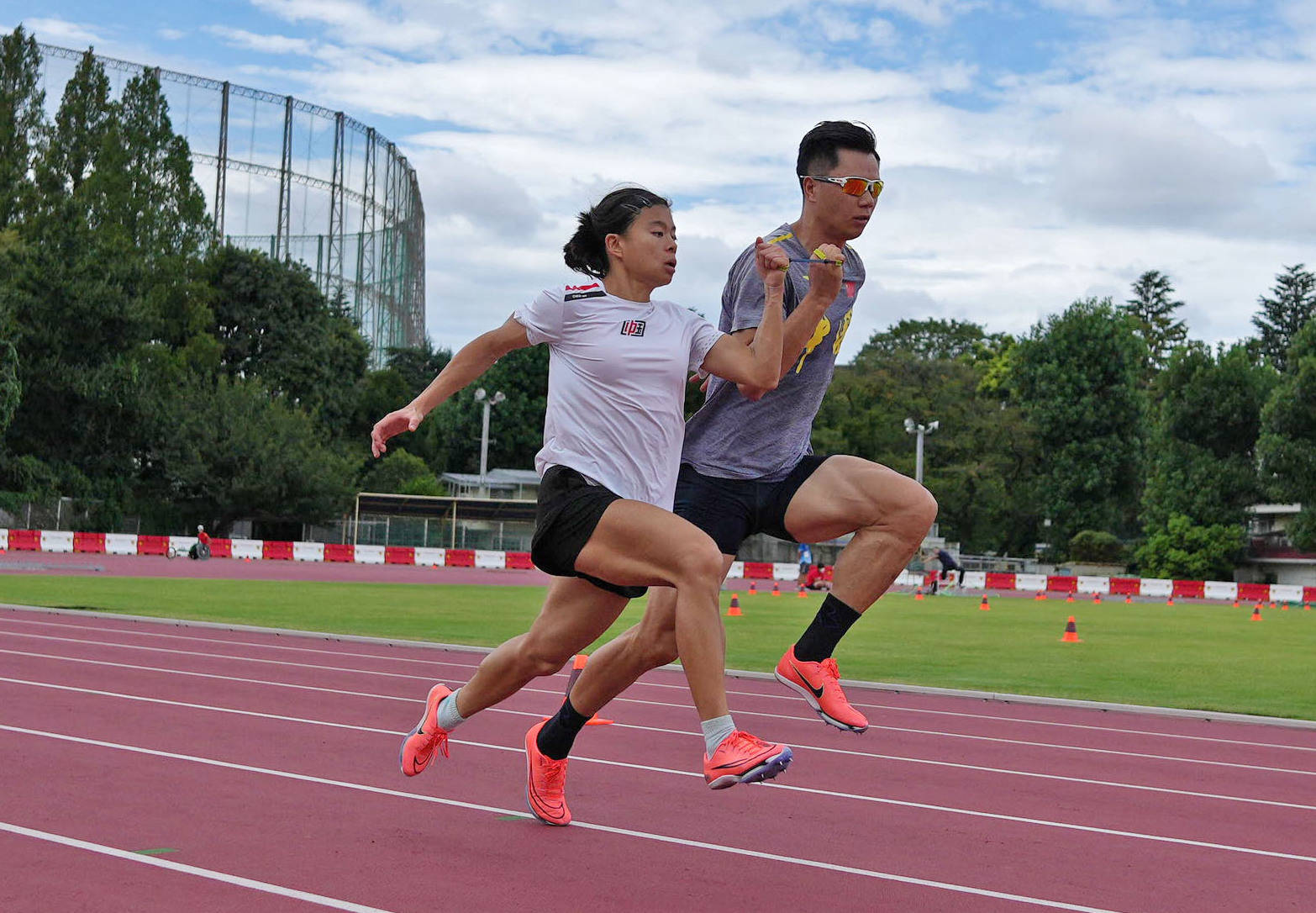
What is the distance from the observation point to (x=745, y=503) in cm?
542

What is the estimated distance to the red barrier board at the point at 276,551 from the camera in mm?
48656

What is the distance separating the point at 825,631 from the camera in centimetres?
542

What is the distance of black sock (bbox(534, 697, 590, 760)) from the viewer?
573 centimetres

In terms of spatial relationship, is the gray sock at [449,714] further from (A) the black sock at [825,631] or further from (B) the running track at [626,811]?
(A) the black sock at [825,631]

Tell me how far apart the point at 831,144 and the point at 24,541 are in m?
44.8

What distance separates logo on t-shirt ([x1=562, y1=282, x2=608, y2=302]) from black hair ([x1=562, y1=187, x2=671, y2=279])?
13 cm

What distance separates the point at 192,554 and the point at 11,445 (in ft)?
45.4

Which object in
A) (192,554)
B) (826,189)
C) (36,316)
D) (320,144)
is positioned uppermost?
(320,144)

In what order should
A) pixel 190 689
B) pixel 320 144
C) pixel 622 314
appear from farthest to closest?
pixel 320 144
pixel 190 689
pixel 622 314

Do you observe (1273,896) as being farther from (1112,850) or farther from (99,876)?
(99,876)

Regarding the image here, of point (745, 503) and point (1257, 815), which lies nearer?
point (745, 503)

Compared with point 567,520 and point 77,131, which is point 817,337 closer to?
point 567,520

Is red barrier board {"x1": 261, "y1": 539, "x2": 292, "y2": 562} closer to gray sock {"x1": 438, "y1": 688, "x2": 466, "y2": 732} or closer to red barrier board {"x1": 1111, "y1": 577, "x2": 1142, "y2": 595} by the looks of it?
red barrier board {"x1": 1111, "y1": 577, "x2": 1142, "y2": 595}

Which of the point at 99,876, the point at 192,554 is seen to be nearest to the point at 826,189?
the point at 99,876
